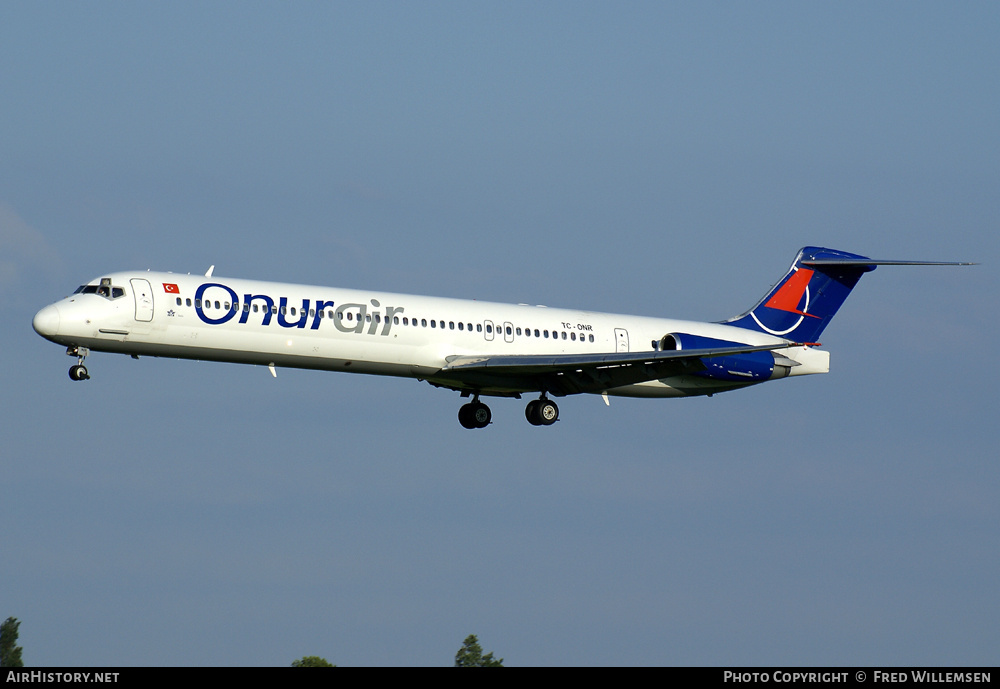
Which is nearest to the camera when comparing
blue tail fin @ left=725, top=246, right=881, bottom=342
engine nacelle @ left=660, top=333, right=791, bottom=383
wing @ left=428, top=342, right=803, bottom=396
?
wing @ left=428, top=342, right=803, bottom=396

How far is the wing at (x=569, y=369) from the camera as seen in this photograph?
36.8 m

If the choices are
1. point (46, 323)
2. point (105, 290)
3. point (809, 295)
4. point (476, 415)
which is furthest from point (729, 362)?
point (46, 323)

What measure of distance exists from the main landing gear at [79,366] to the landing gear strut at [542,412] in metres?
12.0

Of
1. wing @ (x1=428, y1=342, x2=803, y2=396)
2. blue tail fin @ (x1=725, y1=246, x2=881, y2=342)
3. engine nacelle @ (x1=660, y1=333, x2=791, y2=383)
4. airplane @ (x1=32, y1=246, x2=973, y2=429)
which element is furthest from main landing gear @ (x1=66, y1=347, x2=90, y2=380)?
blue tail fin @ (x1=725, y1=246, x2=881, y2=342)

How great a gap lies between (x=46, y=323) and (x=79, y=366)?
1.24m

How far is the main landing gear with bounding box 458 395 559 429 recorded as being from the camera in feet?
129

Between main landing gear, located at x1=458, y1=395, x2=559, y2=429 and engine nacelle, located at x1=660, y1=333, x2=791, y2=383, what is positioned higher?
engine nacelle, located at x1=660, y1=333, x2=791, y2=383

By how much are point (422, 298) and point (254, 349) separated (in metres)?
4.83

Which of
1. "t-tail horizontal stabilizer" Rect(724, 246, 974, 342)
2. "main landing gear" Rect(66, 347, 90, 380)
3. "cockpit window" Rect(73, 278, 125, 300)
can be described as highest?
"t-tail horizontal stabilizer" Rect(724, 246, 974, 342)

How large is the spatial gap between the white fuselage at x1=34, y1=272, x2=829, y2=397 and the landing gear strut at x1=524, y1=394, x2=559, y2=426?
0.69 m

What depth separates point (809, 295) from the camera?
44938 mm

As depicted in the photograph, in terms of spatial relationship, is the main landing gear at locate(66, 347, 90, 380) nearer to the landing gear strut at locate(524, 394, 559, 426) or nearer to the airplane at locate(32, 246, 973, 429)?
the airplane at locate(32, 246, 973, 429)

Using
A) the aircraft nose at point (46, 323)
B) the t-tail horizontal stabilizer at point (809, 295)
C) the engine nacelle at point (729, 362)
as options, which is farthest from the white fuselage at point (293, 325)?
the t-tail horizontal stabilizer at point (809, 295)
